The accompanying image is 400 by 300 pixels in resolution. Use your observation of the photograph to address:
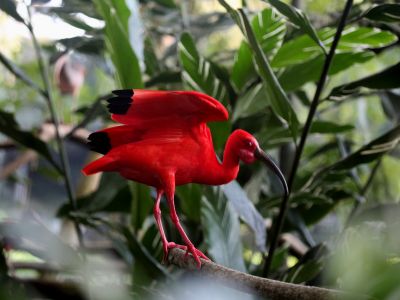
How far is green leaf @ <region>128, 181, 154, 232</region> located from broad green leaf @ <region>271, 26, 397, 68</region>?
0.75 feet

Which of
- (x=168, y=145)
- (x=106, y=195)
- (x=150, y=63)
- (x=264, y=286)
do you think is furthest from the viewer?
(x=150, y=63)

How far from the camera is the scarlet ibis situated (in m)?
A: 0.39

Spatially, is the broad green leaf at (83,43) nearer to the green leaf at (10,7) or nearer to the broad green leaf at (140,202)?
the green leaf at (10,7)

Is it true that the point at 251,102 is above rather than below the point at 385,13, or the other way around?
below

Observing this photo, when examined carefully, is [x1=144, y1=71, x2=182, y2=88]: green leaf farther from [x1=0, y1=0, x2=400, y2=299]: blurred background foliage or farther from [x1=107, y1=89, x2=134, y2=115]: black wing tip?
[x1=107, y1=89, x2=134, y2=115]: black wing tip

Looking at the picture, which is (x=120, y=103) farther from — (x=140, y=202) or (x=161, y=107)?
(x=140, y=202)

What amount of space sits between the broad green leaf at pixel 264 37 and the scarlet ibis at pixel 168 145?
0.23 meters

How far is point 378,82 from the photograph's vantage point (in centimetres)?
53

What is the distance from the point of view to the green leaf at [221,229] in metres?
0.60

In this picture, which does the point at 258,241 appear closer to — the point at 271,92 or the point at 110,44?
the point at 271,92

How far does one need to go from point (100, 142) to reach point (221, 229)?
0.26m

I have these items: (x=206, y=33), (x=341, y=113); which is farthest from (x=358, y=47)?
(x=341, y=113)

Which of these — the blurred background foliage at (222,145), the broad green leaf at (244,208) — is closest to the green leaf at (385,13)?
the blurred background foliage at (222,145)

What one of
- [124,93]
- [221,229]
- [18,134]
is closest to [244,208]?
[221,229]
